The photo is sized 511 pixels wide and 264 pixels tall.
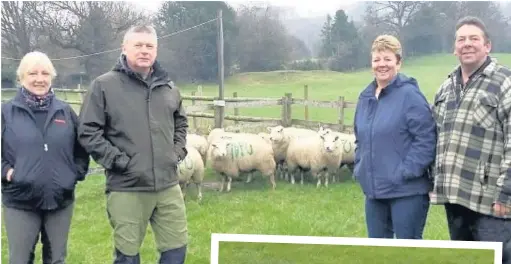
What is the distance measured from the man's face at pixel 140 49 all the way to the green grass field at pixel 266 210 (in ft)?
3.80

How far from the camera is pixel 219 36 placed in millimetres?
7070

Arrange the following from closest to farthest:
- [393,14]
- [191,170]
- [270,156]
Result: [393,14] → [191,170] → [270,156]

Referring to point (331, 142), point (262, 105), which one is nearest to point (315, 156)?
point (331, 142)

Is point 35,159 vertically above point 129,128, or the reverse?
point 129,128

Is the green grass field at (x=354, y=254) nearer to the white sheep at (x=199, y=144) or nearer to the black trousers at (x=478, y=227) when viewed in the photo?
the black trousers at (x=478, y=227)

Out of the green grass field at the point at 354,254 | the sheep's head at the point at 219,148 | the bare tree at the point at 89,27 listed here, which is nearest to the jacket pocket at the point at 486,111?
the green grass field at the point at 354,254

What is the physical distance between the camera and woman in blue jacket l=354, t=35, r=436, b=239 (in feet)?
9.27

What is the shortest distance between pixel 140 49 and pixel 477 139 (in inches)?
71.8

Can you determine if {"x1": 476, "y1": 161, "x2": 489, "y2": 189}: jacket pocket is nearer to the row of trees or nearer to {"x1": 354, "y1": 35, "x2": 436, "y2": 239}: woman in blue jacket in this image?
{"x1": 354, "y1": 35, "x2": 436, "y2": 239}: woman in blue jacket

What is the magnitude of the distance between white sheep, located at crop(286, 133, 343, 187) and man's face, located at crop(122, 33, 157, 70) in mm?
4914

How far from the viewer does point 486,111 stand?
2578mm

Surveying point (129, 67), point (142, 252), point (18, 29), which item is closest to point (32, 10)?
point (18, 29)

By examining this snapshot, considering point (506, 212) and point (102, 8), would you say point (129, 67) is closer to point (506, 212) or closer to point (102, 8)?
point (506, 212)

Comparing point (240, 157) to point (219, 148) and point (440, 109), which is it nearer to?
point (219, 148)
